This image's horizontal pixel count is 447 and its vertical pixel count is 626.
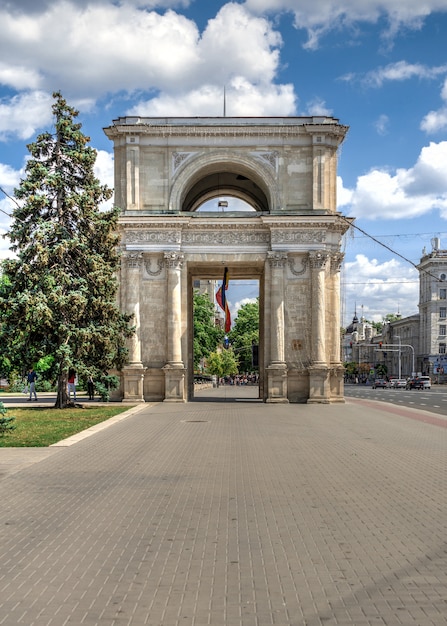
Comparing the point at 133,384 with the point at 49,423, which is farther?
the point at 133,384

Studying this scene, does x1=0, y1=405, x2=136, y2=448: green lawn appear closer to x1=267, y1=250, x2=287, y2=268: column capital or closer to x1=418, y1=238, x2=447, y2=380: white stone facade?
x1=267, y1=250, x2=287, y2=268: column capital

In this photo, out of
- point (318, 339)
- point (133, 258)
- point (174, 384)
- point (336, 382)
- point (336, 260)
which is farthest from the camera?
point (336, 260)

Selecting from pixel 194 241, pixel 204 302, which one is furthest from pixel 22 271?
pixel 204 302

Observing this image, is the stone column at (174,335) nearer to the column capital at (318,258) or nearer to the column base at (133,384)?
the column base at (133,384)

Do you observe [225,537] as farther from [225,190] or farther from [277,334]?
[225,190]

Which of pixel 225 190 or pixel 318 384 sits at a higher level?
pixel 225 190

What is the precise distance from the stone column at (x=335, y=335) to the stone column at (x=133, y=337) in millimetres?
9749

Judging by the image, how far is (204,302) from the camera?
81.5m

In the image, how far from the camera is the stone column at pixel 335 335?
37.4m

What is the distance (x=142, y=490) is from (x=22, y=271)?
68.7 feet

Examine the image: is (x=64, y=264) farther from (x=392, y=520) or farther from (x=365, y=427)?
(x=392, y=520)

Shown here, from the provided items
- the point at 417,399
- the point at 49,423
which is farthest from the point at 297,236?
the point at 49,423

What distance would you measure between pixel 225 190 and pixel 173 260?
458 inches

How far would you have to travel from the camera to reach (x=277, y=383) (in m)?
36.5
